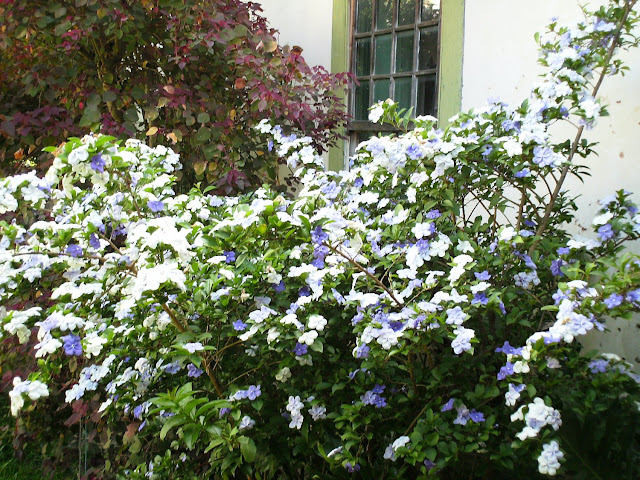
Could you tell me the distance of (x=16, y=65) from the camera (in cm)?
404

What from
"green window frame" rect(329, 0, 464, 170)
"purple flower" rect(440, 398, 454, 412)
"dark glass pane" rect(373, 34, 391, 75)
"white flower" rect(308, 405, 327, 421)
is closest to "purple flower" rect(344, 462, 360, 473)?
"white flower" rect(308, 405, 327, 421)

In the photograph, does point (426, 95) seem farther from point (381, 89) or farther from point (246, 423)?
point (246, 423)

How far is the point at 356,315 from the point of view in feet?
6.89

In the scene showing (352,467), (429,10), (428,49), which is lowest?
(352,467)

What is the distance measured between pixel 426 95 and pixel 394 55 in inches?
15.4

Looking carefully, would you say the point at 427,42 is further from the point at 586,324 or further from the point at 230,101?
the point at 586,324

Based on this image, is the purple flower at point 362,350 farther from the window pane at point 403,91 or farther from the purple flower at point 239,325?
the window pane at point 403,91

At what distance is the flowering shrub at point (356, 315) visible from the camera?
191 cm

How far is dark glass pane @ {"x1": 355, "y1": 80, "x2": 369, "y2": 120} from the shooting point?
4121 millimetres

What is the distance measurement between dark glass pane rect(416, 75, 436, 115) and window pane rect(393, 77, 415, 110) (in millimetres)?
91

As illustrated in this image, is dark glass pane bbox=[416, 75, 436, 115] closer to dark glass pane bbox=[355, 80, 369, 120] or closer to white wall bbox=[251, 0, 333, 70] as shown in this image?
dark glass pane bbox=[355, 80, 369, 120]

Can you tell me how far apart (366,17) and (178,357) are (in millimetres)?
2928

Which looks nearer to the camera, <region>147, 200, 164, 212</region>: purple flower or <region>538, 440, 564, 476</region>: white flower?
<region>538, 440, 564, 476</region>: white flower

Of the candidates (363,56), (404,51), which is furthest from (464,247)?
(363,56)
